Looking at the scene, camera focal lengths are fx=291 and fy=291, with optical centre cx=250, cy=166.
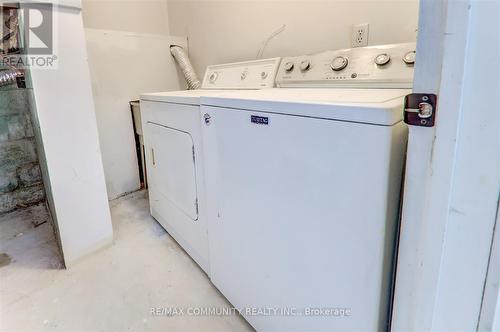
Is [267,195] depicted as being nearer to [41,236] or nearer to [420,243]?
[420,243]

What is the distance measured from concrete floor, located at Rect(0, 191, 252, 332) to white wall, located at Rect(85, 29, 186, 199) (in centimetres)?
72

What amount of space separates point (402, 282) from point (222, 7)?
87.8 inches

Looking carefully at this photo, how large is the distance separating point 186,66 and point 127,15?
0.65 metres

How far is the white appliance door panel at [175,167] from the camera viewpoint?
4.87 feet

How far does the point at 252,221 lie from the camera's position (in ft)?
3.58

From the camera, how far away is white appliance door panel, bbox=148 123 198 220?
1.48m

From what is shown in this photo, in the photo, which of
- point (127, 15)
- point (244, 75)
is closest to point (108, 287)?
point (244, 75)

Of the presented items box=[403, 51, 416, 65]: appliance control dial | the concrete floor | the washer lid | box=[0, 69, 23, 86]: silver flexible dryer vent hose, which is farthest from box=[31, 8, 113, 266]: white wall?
box=[403, 51, 416, 65]: appliance control dial

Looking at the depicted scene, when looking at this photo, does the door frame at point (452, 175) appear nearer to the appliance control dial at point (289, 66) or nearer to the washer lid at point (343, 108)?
the washer lid at point (343, 108)

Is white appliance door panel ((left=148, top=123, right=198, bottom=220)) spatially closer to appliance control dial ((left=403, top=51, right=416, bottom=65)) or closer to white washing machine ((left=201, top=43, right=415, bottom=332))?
white washing machine ((left=201, top=43, right=415, bottom=332))

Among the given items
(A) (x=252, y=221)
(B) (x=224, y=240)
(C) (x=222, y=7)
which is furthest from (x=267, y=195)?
(C) (x=222, y=7)

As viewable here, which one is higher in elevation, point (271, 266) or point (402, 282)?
point (402, 282)

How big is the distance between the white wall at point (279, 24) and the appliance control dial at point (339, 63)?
0.70ft

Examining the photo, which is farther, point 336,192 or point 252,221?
point 252,221
